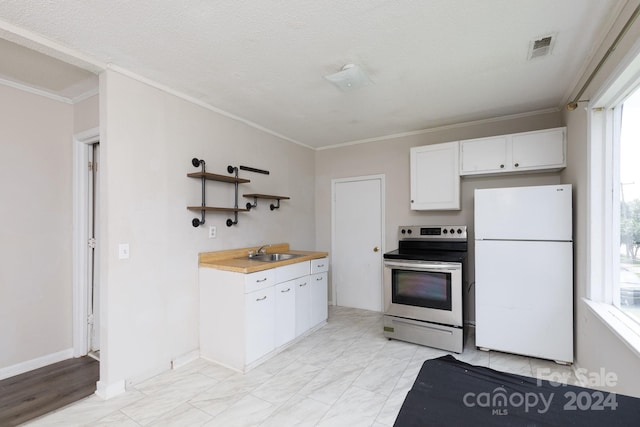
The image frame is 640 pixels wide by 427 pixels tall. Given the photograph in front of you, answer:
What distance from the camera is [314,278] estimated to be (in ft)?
11.1

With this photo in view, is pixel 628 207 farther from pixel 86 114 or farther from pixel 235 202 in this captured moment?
pixel 86 114

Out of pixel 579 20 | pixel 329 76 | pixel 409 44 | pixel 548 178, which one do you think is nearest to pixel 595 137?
pixel 579 20

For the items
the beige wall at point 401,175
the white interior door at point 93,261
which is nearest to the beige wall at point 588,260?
the beige wall at point 401,175

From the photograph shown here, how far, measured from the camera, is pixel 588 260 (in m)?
2.21

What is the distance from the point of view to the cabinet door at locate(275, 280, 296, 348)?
2.85 meters

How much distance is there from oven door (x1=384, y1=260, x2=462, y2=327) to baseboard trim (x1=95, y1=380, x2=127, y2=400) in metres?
2.47

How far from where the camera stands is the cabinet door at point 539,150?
2.80 metres

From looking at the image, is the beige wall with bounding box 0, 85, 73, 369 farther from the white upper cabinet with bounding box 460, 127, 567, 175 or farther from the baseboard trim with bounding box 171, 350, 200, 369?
the white upper cabinet with bounding box 460, 127, 567, 175

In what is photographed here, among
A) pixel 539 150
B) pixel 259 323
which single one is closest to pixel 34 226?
pixel 259 323

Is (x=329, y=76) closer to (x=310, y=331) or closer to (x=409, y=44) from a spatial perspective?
(x=409, y=44)

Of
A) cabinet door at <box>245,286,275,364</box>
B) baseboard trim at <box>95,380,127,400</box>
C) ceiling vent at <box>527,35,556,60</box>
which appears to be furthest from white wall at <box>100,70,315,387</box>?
ceiling vent at <box>527,35,556,60</box>

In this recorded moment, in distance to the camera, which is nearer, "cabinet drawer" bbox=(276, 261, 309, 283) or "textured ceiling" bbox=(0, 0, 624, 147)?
"textured ceiling" bbox=(0, 0, 624, 147)

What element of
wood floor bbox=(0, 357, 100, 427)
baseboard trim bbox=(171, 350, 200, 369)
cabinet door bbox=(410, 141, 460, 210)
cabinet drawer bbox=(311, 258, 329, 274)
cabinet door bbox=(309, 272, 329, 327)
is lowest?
wood floor bbox=(0, 357, 100, 427)

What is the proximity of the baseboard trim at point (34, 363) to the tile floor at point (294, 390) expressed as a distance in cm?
96
